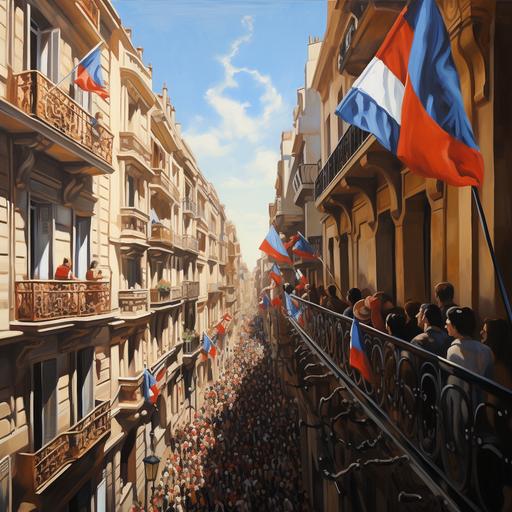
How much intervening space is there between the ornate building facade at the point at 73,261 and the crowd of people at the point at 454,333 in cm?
754

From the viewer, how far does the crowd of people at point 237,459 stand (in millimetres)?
15984

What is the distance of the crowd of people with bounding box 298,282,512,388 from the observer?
392 cm

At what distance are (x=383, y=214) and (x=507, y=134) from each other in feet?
15.5

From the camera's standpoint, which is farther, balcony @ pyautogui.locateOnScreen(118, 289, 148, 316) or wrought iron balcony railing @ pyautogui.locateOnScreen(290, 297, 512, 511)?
balcony @ pyautogui.locateOnScreen(118, 289, 148, 316)

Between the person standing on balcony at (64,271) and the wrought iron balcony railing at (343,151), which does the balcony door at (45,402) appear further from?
the wrought iron balcony railing at (343,151)

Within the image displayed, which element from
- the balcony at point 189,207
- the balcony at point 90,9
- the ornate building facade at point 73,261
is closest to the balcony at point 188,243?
the balcony at point 189,207

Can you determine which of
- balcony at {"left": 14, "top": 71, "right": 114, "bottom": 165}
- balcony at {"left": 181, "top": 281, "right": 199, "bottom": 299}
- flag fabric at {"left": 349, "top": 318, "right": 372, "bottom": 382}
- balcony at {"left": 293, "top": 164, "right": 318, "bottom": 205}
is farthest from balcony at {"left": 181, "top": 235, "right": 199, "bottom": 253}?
flag fabric at {"left": 349, "top": 318, "right": 372, "bottom": 382}

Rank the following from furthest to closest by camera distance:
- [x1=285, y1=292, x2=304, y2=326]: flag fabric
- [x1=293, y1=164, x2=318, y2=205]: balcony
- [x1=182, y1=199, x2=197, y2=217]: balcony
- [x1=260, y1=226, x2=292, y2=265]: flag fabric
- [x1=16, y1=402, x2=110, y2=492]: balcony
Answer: [x1=182, y1=199, x2=197, y2=217]: balcony
[x1=293, y1=164, x2=318, y2=205]: balcony
[x1=260, y1=226, x2=292, y2=265]: flag fabric
[x1=285, y1=292, x2=304, y2=326]: flag fabric
[x1=16, y1=402, x2=110, y2=492]: balcony

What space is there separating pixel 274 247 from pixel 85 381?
25.4ft

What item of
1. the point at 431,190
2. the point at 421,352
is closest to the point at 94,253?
the point at 431,190

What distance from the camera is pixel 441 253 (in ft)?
22.2

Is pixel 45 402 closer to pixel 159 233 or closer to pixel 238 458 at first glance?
pixel 159 233

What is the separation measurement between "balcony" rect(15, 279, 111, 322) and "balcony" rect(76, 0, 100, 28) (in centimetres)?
816

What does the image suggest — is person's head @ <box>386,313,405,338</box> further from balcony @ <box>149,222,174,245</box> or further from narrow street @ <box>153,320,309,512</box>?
balcony @ <box>149,222,174,245</box>
